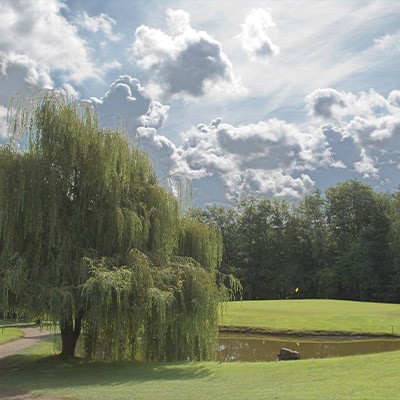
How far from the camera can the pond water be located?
23031 millimetres

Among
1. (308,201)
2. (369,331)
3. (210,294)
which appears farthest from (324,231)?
(210,294)

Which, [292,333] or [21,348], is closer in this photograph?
[21,348]

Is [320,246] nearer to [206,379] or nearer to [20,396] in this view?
[206,379]

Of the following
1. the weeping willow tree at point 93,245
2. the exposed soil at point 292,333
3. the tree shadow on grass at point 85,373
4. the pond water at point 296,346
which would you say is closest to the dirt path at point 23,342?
the tree shadow on grass at point 85,373

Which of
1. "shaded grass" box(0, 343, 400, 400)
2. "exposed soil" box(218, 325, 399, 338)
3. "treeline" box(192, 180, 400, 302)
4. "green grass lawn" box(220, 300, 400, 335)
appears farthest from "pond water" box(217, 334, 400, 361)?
"treeline" box(192, 180, 400, 302)

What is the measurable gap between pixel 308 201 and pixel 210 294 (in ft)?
Result: 187

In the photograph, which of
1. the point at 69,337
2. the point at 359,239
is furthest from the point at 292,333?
the point at 359,239

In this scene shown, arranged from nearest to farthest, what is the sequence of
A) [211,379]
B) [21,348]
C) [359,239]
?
[211,379] < [21,348] < [359,239]

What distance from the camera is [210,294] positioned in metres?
15.7

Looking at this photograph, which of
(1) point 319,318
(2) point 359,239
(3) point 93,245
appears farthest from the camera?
(2) point 359,239

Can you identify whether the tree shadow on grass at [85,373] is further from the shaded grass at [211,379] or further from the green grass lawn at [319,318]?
the green grass lawn at [319,318]

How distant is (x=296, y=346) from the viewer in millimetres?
25594

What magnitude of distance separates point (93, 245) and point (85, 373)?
383 centimetres

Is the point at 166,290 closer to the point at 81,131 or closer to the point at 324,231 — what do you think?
the point at 81,131
